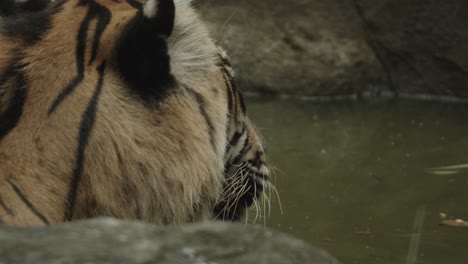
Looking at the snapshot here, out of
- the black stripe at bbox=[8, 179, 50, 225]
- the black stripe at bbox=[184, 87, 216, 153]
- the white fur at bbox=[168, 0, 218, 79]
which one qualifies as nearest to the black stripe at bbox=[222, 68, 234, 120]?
the white fur at bbox=[168, 0, 218, 79]

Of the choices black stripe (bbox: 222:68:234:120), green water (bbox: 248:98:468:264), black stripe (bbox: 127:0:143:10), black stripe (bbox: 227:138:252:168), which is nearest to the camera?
black stripe (bbox: 127:0:143:10)

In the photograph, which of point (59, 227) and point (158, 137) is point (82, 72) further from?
point (59, 227)

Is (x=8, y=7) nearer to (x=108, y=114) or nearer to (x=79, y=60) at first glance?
(x=79, y=60)

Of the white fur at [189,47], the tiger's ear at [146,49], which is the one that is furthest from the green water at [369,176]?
the tiger's ear at [146,49]

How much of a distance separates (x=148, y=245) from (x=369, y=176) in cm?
309

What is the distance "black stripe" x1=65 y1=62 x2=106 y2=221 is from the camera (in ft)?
6.02

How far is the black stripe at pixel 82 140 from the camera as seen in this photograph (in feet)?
6.02

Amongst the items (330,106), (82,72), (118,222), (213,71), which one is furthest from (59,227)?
(330,106)

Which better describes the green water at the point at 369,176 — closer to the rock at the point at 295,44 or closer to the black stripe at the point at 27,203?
the rock at the point at 295,44

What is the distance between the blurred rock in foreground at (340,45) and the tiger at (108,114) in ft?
12.2

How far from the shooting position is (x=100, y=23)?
206 centimetres

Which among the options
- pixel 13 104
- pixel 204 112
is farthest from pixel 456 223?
pixel 13 104

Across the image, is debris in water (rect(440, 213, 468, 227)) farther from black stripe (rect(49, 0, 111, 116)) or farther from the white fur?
black stripe (rect(49, 0, 111, 116))

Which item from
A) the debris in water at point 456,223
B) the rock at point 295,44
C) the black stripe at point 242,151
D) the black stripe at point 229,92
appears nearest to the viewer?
the black stripe at point 229,92
